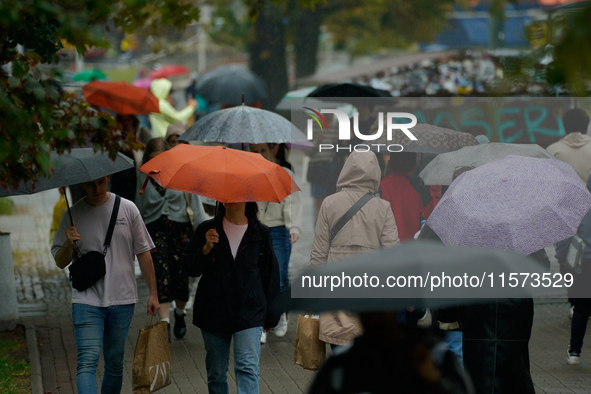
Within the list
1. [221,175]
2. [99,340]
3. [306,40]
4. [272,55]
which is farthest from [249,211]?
[306,40]

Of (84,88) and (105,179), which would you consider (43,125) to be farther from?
(84,88)

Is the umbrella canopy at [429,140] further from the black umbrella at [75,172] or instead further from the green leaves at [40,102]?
the green leaves at [40,102]

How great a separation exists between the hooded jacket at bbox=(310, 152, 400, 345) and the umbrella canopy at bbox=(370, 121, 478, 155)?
0.41 metres

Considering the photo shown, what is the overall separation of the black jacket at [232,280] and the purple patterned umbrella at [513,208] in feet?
3.77

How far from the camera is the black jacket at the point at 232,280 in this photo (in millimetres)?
4984

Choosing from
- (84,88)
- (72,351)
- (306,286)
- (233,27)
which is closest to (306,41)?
(233,27)

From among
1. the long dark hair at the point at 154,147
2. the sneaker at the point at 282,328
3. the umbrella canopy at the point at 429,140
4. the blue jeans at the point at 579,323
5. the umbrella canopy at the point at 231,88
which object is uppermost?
the umbrella canopy at the point at 429,140

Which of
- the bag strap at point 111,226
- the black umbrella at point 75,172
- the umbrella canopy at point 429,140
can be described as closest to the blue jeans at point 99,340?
the bag strap at point 111,226

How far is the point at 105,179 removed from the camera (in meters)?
5.18

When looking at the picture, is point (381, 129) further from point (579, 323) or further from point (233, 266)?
point (579, 323)

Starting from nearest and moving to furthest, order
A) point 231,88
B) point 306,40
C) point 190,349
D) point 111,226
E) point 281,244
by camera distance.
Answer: point 111,226
point 190,349
point 281,244
point 231,88
point 306,40

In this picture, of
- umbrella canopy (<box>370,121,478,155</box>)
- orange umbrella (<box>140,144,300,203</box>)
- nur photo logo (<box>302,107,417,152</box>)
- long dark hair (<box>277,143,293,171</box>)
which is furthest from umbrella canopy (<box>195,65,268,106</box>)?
orange umbrella (<box>140,144,300,203</box>)

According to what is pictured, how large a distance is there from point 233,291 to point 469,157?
1.94 m

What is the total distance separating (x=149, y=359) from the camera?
510cm
